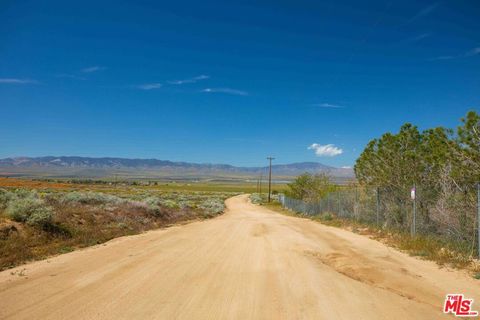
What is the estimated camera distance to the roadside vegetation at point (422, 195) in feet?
39.4

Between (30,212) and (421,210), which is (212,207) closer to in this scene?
(421,210)

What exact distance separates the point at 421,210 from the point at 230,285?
11062 millimetres

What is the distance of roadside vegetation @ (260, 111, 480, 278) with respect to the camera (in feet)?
39.4

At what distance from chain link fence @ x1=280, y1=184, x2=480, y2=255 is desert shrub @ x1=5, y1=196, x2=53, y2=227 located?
13.6 metres

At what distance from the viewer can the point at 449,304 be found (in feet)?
22.3

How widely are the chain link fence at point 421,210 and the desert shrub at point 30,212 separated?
1358 cm

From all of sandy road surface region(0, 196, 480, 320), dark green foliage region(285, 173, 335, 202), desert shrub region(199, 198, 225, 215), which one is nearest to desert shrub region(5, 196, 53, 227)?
sandy road surface region(0, 196, 480, 320)

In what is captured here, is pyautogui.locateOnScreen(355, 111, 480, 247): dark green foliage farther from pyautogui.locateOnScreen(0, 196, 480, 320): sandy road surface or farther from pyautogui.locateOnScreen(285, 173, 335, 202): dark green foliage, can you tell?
pyautogui.locateOnScreen(285, 173, 335, 202): dark green foliage

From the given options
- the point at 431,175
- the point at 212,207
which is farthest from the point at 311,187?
the point at 431,175

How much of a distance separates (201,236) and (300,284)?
881 cm

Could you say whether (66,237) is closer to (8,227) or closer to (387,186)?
(8,227)

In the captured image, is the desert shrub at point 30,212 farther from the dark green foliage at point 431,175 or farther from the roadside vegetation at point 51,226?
the dark green foliage at point 431,175

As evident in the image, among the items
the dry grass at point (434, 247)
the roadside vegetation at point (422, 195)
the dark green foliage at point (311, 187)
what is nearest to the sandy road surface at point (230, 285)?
the dry grass at point (434, 247)

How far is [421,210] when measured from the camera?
15875 millimetres
